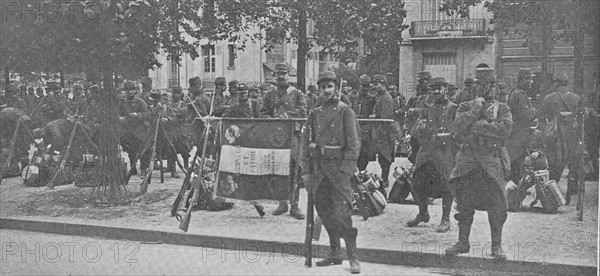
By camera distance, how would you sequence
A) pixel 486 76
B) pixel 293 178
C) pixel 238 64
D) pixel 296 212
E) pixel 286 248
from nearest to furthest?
pixel 486 76 → pixel 286 248 → pixel 293 178 → pixel 296 212 → pixel 238 64

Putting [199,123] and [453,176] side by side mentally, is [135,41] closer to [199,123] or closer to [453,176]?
[199,123]

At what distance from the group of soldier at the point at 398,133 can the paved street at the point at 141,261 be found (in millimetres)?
477

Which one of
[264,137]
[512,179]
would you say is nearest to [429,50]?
[512,179]

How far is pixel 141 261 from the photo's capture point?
7.49 metres

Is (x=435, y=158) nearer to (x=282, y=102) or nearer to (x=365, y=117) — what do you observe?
(x=282, y=102)

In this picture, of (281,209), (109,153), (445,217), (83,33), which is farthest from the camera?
(109,153)

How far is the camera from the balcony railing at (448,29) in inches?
486

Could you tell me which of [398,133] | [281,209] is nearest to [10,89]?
[281,209]

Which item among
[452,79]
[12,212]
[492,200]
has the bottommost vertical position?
[12,212]

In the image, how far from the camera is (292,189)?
30.5 ft

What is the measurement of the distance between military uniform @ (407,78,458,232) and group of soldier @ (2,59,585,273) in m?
0.01

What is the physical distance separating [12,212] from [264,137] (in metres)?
4.10

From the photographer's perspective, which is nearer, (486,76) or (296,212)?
(486,76)

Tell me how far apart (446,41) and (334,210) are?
23.7 ft
